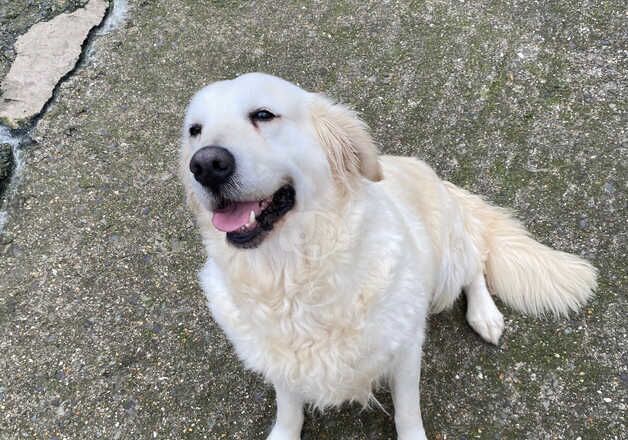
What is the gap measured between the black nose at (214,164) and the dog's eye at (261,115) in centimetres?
23

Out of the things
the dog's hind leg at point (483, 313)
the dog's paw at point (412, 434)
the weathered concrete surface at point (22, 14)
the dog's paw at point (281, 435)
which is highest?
the weathered concrete surface at point (22, 14)

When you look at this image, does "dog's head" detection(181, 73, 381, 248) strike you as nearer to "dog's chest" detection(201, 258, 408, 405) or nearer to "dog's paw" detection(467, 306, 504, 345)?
"dog's chest" detection(201, 258, 408, 405)

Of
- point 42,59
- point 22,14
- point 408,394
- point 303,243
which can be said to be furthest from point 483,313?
point 22,14

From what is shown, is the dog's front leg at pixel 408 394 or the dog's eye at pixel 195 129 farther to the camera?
the dog's front leg at pixel 408 394

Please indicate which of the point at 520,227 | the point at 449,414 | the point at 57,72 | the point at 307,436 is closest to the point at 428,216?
the point at 520,227

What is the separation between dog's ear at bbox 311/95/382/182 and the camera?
178 centimetres

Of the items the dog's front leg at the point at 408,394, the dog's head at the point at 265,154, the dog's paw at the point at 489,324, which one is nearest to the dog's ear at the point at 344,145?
the dog's head at the point at 265,154

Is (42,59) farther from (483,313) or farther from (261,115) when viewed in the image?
(483,313)

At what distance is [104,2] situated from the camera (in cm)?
402

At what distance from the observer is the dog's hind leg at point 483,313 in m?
2.41

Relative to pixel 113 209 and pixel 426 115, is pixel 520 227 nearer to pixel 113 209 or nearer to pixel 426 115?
pixel 426 115

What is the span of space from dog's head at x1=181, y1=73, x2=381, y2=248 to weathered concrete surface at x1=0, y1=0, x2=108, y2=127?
217 cm

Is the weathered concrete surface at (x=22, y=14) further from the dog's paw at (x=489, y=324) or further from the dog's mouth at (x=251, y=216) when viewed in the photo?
the dog's paw at (x=489, y=324)

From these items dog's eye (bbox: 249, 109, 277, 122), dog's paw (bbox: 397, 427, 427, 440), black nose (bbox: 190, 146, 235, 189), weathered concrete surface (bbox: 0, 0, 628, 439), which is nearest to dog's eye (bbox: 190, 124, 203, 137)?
dog's eye (bbox: 249, 109, 277, 122)
